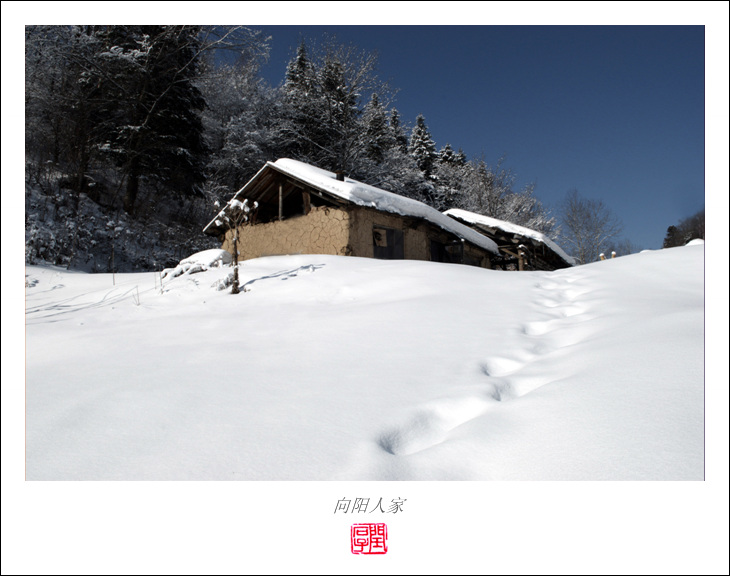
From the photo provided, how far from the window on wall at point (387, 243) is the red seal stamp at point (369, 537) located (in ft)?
33.2

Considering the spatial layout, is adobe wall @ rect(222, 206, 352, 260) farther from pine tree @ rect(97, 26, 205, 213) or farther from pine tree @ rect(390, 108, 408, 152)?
pine tree @ rect(390, 108, 408, 152)

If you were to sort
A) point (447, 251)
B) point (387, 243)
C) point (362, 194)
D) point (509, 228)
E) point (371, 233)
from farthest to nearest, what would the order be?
point (509, 228), point (447, 251), point (387, 243), point (371, 233), point (362, 194)

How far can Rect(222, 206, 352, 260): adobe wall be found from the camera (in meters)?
10.5

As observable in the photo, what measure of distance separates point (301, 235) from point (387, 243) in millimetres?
2571

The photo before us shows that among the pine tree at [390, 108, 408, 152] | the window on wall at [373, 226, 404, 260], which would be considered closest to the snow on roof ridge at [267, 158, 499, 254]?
the window on wall at [373, 226, 404, 260]

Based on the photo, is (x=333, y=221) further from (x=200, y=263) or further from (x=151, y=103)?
(x=151, y=103)

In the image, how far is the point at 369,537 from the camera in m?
1.26

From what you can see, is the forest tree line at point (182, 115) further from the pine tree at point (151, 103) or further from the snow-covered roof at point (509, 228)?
the snow-covered roof at point (509, 228)

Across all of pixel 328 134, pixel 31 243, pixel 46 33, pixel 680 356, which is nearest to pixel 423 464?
pixel 680 356

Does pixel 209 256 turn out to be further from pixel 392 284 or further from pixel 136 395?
pixel 136 395

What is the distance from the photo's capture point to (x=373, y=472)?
136cm

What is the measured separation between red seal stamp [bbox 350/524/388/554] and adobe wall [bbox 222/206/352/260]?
917 cm

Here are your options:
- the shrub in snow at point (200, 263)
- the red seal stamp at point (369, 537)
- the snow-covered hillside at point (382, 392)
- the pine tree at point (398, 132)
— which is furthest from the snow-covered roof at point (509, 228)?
the red seal stamp at point (369, 537)

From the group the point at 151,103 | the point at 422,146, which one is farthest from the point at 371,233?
the point at 422,146
